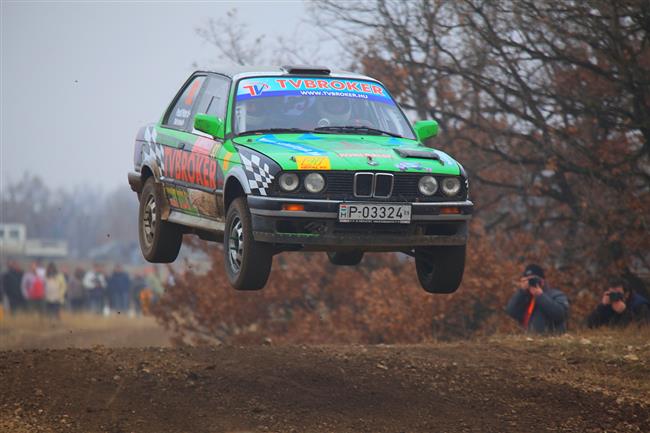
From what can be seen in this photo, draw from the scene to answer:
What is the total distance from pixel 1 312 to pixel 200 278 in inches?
225

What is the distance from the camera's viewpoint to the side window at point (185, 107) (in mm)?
10672

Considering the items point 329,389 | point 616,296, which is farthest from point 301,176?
→ point 616,296

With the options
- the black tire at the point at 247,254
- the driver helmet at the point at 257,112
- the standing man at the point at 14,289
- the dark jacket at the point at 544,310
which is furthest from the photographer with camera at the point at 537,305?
the standing man at the point at 14,289

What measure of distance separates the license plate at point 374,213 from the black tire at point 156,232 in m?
2.81

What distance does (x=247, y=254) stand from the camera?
8.95m

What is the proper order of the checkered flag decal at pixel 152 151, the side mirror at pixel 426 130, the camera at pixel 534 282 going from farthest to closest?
the camera at pixel 534 282, the checkered flag decal at pixel 152 151, the side mirror at pixel 426 130

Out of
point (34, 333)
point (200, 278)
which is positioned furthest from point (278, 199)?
point (34, 333)

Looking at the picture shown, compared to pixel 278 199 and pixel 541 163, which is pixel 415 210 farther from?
pixel 541 163

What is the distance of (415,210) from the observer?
8.81 m

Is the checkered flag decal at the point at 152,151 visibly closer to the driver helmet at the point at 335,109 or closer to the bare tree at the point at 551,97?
the driver helmet at the point at 335,109

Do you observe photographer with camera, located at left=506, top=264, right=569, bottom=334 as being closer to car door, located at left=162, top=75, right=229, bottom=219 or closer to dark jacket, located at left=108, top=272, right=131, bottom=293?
car door, located at left=162, top=75, right=229, bottom=219

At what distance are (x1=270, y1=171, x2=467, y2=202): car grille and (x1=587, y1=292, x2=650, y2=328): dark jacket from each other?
6.11m

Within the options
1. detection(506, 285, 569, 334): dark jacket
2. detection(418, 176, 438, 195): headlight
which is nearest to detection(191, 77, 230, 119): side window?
detection(418, 176, 438, 195): headlight

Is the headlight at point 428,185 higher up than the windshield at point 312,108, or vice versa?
the windshield at point 312,108
